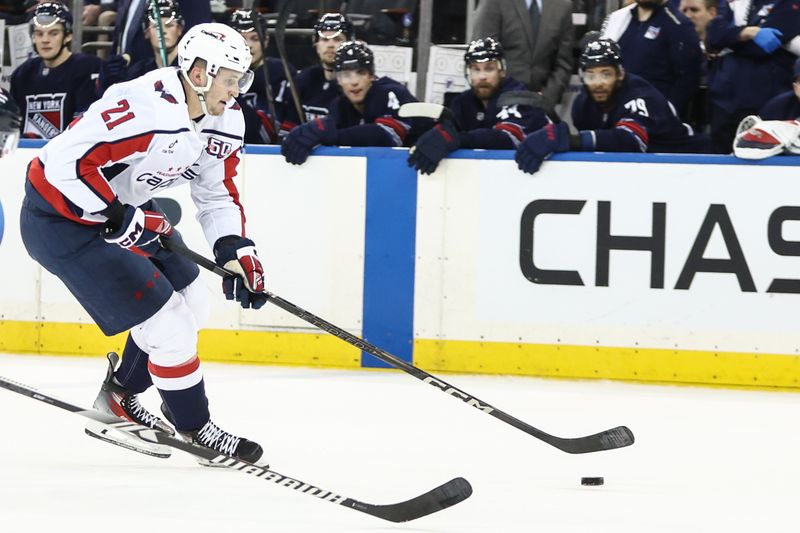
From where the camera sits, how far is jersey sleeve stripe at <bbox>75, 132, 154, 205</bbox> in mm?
3543

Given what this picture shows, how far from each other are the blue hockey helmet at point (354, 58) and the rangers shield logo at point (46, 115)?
1.41m

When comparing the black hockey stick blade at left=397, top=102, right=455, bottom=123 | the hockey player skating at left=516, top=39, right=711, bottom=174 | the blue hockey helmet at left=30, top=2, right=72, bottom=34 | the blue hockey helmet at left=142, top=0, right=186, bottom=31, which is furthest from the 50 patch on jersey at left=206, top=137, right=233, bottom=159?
the blue hockey helmet at left=30, top=2, right=72, bottom=34

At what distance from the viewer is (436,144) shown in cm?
552

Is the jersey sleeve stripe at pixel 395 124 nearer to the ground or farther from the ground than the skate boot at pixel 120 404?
farther from the ground

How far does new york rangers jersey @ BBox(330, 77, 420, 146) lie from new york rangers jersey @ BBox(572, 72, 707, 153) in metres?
0.79

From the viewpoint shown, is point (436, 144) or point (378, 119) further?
point (378, 119)

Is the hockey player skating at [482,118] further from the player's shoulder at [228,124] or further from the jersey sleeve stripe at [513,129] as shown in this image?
the player's shoulder at [228,124]

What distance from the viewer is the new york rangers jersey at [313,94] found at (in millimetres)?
6141

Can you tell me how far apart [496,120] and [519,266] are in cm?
67

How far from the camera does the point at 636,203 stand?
537 cm

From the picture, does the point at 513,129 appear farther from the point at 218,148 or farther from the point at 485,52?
the point at 218,148

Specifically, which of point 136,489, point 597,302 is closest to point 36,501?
point 136,489

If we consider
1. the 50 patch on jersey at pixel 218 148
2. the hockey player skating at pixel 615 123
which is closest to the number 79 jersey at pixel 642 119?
the hockey player skating at pixel 615 123

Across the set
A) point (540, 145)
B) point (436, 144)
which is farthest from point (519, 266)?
point (436, 144)
